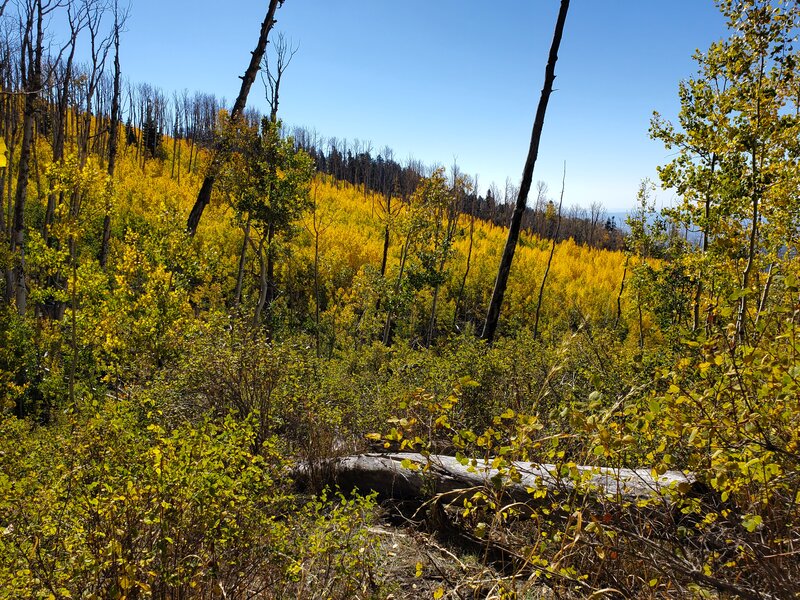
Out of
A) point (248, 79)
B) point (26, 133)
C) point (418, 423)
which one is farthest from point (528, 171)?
point (26, 133)

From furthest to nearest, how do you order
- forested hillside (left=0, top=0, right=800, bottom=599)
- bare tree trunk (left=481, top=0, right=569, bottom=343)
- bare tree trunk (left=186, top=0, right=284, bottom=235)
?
bare tree trunk (left=186, top=0, right=284, bottom=235), bare tree trunk (left=481, top=0, right=569, bottom=343), forested hillside (left=0, top=0, right=800, bottom=599)

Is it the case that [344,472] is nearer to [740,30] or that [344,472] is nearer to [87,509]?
[87,509]

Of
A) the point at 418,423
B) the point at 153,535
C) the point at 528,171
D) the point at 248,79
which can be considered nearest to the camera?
the point at 153,535

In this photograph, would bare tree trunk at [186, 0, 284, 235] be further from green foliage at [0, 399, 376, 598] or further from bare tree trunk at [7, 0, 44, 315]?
green foliage at [0, 399, 376, 598]

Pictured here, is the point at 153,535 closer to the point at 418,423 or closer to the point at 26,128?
the point at 418,423

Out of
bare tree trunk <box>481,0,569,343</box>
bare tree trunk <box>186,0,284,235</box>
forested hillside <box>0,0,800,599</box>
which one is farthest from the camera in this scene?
bare tree trunk <box>186,0,284,235</box>

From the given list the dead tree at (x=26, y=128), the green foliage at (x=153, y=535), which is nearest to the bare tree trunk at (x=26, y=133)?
the dead tree at (x=26, y=128)

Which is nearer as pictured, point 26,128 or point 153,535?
point 153,535

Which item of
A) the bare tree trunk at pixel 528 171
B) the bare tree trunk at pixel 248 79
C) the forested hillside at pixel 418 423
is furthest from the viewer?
the bare tree trunk at pixel 248 79

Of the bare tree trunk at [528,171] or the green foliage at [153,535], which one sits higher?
the bare tree trunk at [528,171]

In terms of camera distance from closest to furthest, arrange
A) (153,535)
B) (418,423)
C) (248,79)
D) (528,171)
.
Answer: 1. (153,535)
2. (418,423)
3. (528,171)
4. (248,79)

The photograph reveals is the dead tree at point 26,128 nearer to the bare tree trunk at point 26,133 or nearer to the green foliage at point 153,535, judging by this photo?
the bare tree trunk at point 26,133

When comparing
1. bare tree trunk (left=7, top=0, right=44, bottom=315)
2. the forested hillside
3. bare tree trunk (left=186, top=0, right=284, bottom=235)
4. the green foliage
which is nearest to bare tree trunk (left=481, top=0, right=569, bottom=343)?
the forested hillside

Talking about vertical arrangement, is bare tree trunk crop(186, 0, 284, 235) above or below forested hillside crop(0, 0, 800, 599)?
above
